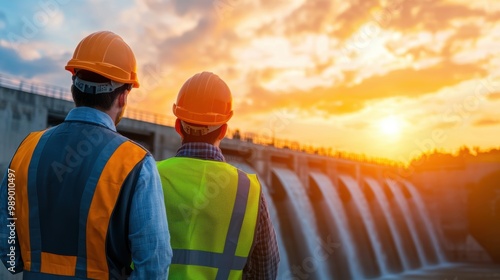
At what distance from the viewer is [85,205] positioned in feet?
7.14

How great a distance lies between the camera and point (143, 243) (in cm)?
213

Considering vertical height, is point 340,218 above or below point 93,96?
below

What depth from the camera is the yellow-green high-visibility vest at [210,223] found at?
2574 mm

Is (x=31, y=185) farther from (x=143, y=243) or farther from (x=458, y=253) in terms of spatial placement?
(x=458, y=253)

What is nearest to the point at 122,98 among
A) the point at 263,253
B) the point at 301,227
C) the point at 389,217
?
the point at 263,253

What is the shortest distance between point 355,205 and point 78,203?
31005mm

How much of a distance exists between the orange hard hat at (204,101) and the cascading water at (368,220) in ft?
95.9

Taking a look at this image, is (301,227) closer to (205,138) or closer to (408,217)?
(408,217)

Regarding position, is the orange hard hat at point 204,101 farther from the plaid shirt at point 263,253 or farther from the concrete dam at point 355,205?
the concrete dam at point 355,205

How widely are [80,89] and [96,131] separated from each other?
0.28 m

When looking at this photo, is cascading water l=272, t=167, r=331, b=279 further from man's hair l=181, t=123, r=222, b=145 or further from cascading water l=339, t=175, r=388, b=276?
man's hair l=181, t=123, r=222, b=145

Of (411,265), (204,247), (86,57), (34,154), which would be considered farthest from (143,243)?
(411,265)

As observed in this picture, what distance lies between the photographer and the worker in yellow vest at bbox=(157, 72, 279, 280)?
2.59 m

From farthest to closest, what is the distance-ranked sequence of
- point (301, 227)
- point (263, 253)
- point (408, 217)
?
point (408, 217) < point (301, 227) < point (263, 253)
